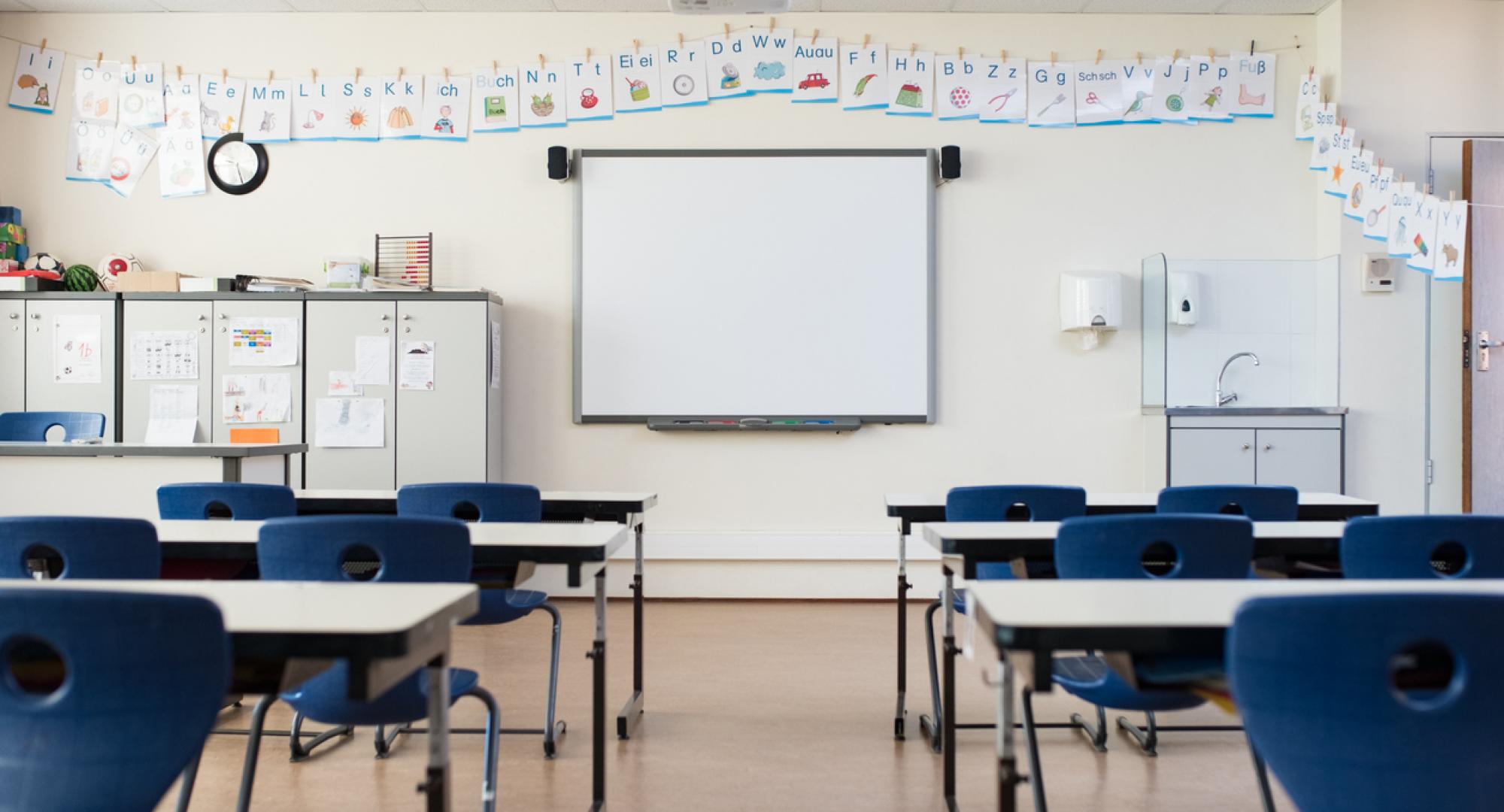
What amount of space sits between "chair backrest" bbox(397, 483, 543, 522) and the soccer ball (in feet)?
11.5

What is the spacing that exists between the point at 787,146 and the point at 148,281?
3.29 m

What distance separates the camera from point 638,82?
16.9 feet

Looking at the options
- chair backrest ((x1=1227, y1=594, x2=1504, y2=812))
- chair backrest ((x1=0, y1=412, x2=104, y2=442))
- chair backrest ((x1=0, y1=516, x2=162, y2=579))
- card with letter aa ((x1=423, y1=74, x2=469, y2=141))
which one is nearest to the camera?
chair backrest ((x1=1227, y1=594, x2=1504, y2=812))

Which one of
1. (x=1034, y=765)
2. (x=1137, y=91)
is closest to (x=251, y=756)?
(x=1034, y=765)

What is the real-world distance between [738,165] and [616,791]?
3.51 metres

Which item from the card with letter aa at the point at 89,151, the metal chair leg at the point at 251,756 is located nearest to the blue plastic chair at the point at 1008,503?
the metal chair leg at the point at 251,756

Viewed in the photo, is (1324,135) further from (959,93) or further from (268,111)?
(268,111)

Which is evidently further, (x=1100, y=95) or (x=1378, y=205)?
(x=1100, y=95)

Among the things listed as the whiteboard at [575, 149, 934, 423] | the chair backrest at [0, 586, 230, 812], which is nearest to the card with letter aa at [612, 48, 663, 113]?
the whiteboard at [575, 149, 934, 423]

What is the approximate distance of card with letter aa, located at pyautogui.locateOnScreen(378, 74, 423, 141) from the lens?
16.9 ft

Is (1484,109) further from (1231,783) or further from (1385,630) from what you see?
(1385,630)

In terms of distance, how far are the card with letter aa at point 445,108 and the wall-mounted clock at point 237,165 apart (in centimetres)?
89

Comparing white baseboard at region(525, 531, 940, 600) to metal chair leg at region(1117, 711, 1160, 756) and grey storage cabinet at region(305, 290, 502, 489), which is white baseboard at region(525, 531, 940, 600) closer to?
grey storage cabinet at region(305, 290, 502, 489)

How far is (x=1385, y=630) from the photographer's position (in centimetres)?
93
